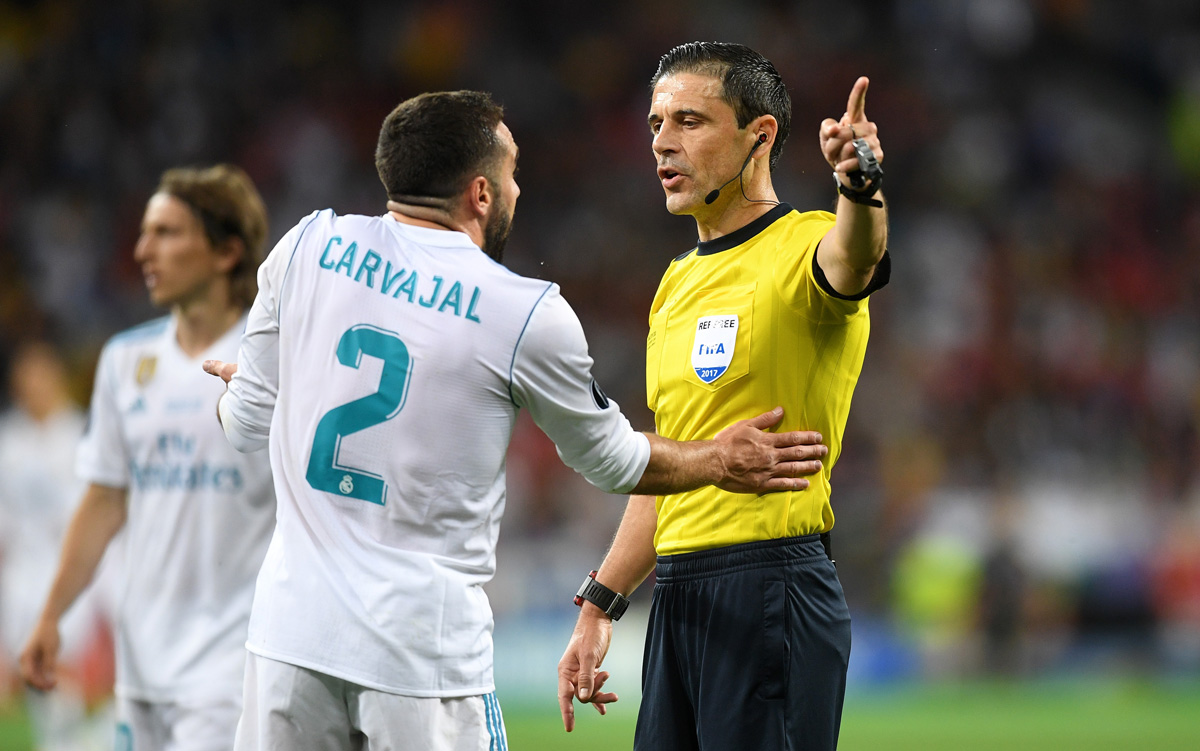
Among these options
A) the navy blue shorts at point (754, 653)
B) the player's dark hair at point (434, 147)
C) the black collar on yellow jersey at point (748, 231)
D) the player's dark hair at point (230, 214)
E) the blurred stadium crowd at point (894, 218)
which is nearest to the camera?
the player's dark hair at point (434, 147)

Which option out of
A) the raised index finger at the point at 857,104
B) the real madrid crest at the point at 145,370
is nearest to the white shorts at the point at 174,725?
the real madrid crest at the point at 145,370

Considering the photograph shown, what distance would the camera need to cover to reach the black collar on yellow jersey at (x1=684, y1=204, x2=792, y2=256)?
12.4ft

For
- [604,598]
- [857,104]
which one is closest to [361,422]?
[604,598]

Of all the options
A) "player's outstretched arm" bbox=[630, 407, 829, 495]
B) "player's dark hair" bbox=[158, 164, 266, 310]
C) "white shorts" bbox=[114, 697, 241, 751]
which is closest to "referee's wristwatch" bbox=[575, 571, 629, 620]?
"player's outstretched arm" bbox=[630, 407, 829, 495]

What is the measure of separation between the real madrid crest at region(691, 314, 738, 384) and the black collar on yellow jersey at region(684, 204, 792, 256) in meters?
0.25

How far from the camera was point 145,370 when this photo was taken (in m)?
5.04

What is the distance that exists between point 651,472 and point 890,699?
948cm

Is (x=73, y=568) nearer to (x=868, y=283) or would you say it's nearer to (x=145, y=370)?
(x=145, y=370)

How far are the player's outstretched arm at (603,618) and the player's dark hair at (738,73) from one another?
47.5 inches

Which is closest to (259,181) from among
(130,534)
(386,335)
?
(130,534)

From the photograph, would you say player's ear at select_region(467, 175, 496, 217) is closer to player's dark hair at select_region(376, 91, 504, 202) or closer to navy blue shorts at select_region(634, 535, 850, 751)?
player's dark hair at select_region(376, 91, 504, 202)

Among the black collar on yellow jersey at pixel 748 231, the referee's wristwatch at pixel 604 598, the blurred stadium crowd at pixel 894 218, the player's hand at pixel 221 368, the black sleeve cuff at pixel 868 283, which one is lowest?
the referee's wristwatch at pixel 604 598

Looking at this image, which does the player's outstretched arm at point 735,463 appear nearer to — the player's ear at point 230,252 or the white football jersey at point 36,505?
the player's ear at point 230,252

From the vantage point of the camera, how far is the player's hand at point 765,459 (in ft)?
10.9
